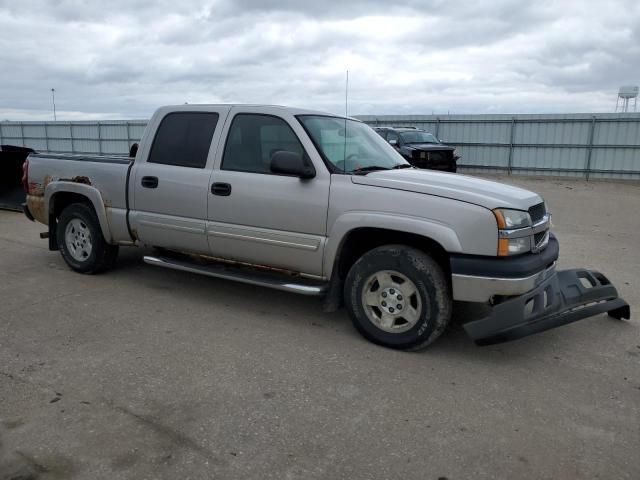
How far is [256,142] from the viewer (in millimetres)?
4750

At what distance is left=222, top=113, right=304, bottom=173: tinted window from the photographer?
15.1 ft

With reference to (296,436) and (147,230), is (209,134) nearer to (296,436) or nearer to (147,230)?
(147,230)

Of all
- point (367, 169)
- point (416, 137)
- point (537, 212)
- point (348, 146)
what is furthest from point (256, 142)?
point (416, 137)

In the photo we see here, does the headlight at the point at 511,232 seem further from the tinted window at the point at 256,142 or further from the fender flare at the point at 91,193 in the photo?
the fender flare at the point at 91,193

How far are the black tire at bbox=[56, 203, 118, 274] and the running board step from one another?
0.88 metres

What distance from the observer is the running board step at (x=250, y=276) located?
14.4 ft

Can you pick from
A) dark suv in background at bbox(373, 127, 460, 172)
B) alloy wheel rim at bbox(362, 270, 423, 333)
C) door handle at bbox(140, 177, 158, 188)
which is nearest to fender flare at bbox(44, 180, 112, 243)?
door handle at bbox(140, 177, 158, 188)

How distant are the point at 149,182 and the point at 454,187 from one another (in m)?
2.93

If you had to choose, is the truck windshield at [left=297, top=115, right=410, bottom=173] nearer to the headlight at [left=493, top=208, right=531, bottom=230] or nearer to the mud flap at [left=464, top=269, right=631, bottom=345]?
the headlight at [left=493, top=208, right=531, bottom=230]

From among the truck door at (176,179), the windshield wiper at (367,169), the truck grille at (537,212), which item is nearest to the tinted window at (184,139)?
the truck door at (176,179)

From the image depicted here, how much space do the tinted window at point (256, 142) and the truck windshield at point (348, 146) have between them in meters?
0.19

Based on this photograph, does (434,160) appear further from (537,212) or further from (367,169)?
(537,212)

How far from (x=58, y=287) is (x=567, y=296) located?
490 centimetres

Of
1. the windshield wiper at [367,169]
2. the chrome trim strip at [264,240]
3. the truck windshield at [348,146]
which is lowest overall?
the chrome trim strip at [264,240]
